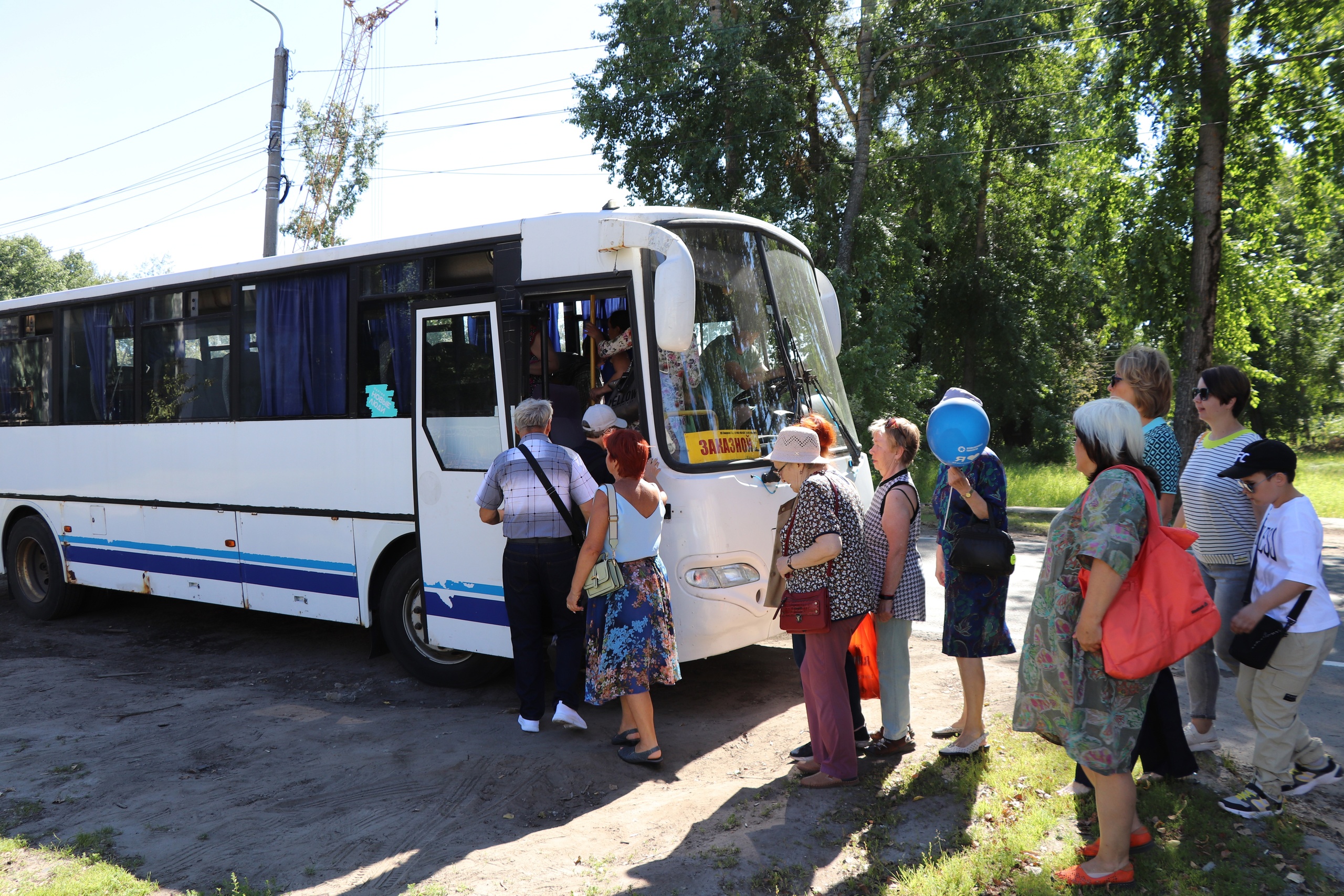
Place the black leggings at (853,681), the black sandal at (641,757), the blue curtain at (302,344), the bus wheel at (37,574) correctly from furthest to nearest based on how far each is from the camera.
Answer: the bus wheel at (37,574) → the blue curtain at (302,344) → the black sandal at (641,757) → the black leggings at (853,681)

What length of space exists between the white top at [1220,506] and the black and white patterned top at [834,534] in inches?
60.1

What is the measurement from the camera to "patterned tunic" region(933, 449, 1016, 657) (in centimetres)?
463

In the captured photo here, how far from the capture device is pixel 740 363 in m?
6.06

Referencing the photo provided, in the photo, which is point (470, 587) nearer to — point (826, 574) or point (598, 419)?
point (598, 419)

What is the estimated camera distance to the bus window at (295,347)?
717cm

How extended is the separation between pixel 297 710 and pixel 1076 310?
28.8m

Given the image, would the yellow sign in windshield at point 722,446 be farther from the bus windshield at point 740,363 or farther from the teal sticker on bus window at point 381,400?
the teal sticker on bus window at point 381,400

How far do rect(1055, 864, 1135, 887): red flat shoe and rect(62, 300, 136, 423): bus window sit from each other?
8.43 meters

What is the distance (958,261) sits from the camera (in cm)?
2950

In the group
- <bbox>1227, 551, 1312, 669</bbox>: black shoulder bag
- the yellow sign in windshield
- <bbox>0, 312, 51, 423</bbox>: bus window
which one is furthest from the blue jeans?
<bbox>0, 312, 51, 423</bbox>: bus window

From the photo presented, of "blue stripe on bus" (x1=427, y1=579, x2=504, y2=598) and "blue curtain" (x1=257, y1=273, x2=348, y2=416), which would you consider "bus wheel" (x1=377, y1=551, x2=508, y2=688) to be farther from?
"blue curtain" (x1=257, y1=273, x2=348, y2=416)

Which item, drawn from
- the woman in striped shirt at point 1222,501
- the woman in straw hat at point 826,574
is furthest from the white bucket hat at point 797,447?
the woman in striped shirt at point 1222,501

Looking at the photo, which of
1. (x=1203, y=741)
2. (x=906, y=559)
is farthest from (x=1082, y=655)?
(x=1203, y=741)

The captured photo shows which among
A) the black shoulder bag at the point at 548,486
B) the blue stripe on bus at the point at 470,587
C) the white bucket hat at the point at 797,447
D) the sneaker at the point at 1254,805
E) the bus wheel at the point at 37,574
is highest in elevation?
the white bucket hat at the point at 797,447
